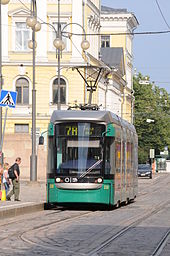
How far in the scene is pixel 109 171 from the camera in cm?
2661

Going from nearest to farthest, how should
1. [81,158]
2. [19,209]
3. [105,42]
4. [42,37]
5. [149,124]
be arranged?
[19,209], [81,158], [42,37], [105,42], [149,124]

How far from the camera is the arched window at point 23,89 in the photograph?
70312 millimetres

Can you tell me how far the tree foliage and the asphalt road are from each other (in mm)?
84999

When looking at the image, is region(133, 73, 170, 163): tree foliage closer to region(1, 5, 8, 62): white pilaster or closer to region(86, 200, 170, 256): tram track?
region(1, 5, 8, 62): white pilaster

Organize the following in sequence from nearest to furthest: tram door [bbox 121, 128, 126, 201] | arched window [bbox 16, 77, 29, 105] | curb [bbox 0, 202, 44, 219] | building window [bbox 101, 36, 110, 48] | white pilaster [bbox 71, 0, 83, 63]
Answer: curb [bbox 0, 202, 44, 219] < tram door [bbox 121, 128, 126, 201] < white pilaster [bbox 71, 0, 83, 63] < arched window [bbox 16, 77, 29, 105] < building window [bbox 101, 36, 110, 48]

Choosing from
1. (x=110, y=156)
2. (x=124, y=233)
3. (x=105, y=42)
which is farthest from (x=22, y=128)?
(x=124, y=233)

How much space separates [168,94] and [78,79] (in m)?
64.9

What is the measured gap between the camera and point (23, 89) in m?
70.4

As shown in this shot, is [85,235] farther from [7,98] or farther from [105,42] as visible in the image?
[105,42]

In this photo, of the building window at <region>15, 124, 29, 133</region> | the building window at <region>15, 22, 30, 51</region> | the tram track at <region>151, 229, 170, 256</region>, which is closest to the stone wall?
the building window at <region>15, 124, 29, 133</region>

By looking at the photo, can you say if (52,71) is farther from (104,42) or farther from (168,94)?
(168,94)

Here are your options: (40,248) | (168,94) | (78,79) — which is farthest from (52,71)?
(168,94)

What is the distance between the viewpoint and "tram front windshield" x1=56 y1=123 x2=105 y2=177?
26.2 meters

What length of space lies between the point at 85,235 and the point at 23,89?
176 ft
